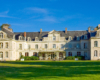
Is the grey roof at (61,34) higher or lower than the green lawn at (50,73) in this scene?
higher

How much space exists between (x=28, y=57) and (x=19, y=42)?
5.50 metres

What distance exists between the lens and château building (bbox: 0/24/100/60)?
46.6 m

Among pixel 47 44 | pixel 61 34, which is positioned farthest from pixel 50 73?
pixel 61 34

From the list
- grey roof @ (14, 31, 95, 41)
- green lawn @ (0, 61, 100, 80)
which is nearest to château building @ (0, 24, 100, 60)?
grey roof @ (14, 31, 95, 41)

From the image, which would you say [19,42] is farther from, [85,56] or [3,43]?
[85,56]

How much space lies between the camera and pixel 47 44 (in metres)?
→ 51.1

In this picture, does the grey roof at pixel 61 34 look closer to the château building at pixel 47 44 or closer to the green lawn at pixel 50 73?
the château building at pixel 47 44

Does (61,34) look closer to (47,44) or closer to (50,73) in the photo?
(47,44)

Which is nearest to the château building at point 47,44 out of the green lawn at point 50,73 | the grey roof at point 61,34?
the grey roof at point 61,34

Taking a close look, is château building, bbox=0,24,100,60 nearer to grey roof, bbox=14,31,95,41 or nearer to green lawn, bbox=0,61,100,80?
grey roof, bbox=14,31,95,41

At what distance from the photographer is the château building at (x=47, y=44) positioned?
46562mm

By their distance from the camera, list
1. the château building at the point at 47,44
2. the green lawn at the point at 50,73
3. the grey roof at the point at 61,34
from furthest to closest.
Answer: the grey roof at the point at 61,34
the château building at the point at 47,44
the green lawn at the point at 50,73

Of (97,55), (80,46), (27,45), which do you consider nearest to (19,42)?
(27,45)

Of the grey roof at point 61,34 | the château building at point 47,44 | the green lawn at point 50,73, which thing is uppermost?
the grey roof at point 61,34
